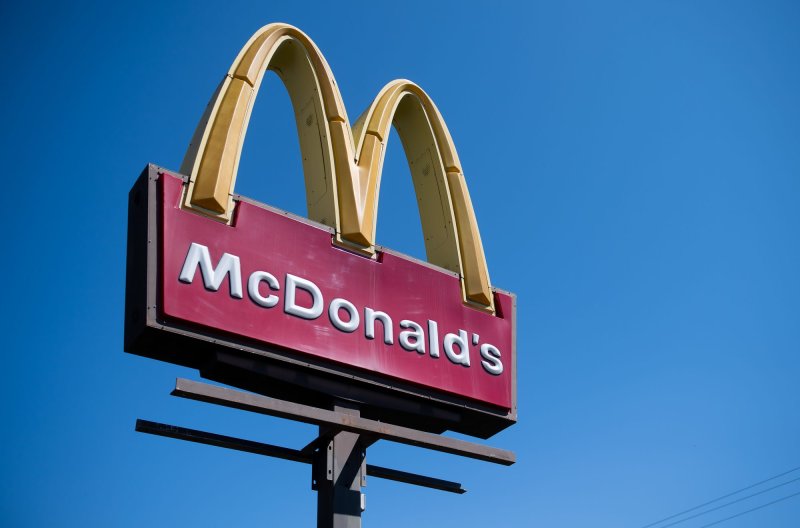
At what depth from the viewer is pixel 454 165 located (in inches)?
444

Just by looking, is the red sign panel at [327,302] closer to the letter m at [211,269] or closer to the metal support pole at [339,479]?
the letter m at [211,269]

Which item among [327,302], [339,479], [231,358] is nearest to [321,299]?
[327,302]

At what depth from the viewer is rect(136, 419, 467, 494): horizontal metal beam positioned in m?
7.93

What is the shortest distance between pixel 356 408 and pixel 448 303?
161cm

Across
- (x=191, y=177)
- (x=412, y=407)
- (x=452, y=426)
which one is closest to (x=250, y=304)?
(x=191, y=177)

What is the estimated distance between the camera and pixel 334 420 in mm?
8570

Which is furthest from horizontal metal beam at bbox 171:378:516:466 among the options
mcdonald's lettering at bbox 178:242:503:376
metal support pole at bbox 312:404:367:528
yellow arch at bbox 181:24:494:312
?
yellow arch at bbox 181:24:494:312

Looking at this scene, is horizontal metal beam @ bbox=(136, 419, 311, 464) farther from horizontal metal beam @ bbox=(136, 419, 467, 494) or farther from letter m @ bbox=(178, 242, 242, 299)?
letter m @ bbox=(178, 242, 242, 299)

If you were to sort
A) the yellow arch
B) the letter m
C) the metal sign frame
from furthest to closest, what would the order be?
the yellow arch
the letter m
the metal sign frame

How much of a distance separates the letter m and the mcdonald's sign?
11 millimetres

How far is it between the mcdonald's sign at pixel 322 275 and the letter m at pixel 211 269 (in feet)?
0.04

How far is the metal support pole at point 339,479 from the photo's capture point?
8602mm

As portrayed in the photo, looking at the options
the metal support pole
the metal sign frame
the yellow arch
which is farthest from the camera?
the yellow arch

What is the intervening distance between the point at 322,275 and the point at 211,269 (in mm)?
1151
